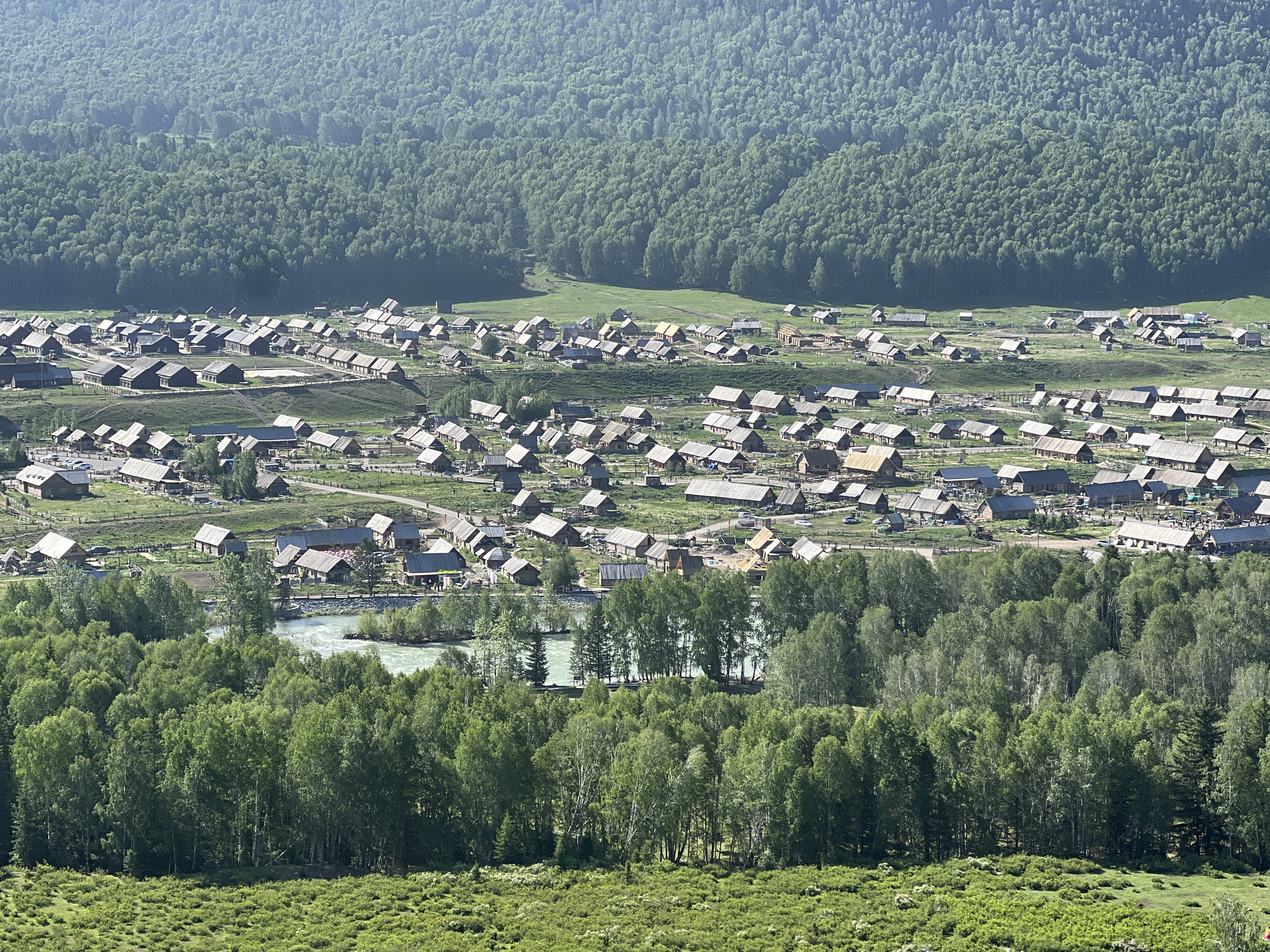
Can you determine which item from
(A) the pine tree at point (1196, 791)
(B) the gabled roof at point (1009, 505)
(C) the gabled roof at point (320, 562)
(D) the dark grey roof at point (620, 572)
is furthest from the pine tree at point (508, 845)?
(B) the gabled roof at point (1009, 505)

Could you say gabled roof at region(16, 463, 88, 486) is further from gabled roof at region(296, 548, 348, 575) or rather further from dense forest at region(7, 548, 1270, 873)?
dense forest at region(7, 548, 1270, 873)

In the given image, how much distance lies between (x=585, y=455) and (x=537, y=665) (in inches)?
1750

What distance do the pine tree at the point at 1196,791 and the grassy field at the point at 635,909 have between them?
310cm

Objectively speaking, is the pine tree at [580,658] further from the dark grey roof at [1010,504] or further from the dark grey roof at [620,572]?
the dark grey roof at [1010,504]

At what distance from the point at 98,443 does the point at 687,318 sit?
257 ft

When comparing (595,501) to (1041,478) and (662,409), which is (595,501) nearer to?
(1041,478)

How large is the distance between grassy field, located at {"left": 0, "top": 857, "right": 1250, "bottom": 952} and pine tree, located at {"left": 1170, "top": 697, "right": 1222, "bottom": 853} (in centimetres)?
310

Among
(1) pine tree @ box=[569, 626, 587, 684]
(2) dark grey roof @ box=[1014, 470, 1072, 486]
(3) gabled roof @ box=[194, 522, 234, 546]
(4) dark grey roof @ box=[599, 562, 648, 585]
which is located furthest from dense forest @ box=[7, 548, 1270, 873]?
(2) dark grey roof @ box=[1014, 470, 1072, 486]

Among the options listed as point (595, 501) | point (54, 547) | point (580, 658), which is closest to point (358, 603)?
point (580, 658)

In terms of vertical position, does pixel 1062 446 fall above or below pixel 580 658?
above

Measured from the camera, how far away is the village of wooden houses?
305 ft

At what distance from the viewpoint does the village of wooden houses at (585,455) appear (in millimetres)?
93062

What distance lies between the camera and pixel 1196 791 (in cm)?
5125

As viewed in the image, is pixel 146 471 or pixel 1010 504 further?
pixel 146 471
